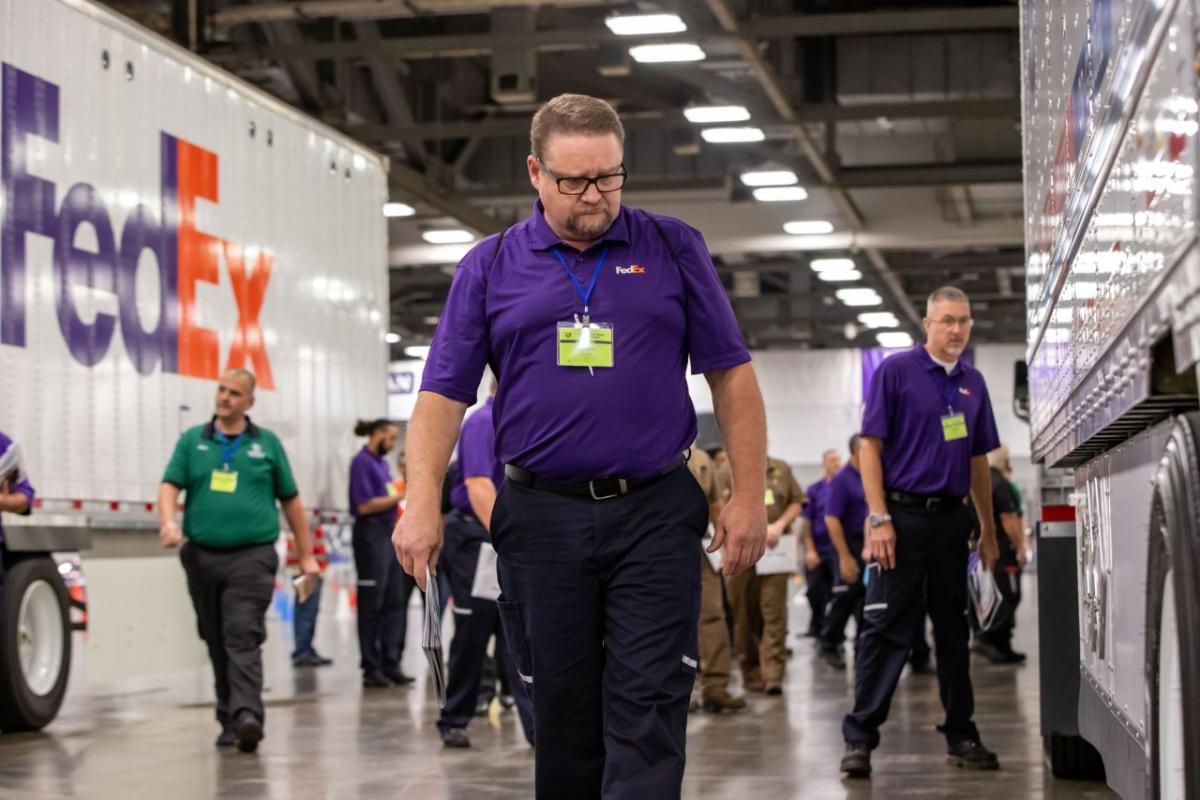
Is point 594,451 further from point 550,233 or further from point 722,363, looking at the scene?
point 550,233

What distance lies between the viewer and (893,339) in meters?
39.9

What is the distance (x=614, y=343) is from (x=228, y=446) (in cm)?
573

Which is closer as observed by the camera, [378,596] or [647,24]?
[378,596]

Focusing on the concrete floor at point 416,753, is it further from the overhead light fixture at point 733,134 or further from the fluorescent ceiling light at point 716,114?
the overhead light fixture at point 733,134

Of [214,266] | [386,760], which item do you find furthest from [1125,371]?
[214,266]

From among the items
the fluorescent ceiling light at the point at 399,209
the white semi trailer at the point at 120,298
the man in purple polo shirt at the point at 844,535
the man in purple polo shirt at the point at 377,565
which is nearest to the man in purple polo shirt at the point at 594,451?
the white semi trailer at the point at 120,298

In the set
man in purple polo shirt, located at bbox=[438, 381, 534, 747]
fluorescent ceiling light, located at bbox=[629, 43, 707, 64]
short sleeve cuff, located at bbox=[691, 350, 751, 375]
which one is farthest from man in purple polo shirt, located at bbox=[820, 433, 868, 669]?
short sleeve cuff, located at bbox=[691, 350, 751, 375]

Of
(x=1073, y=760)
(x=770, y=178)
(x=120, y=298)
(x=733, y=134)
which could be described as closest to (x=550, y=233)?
(x=1073, y=760)

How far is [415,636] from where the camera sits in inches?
851

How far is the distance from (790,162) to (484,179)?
4363 millimetres

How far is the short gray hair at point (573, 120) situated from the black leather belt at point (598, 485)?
0.76 metres

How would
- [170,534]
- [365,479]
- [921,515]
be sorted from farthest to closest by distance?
[365,479] → [170,534] → [921,515]

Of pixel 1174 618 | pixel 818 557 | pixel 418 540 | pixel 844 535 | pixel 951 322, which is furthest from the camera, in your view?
pixel 818 557

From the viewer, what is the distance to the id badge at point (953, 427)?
24.9 feet
